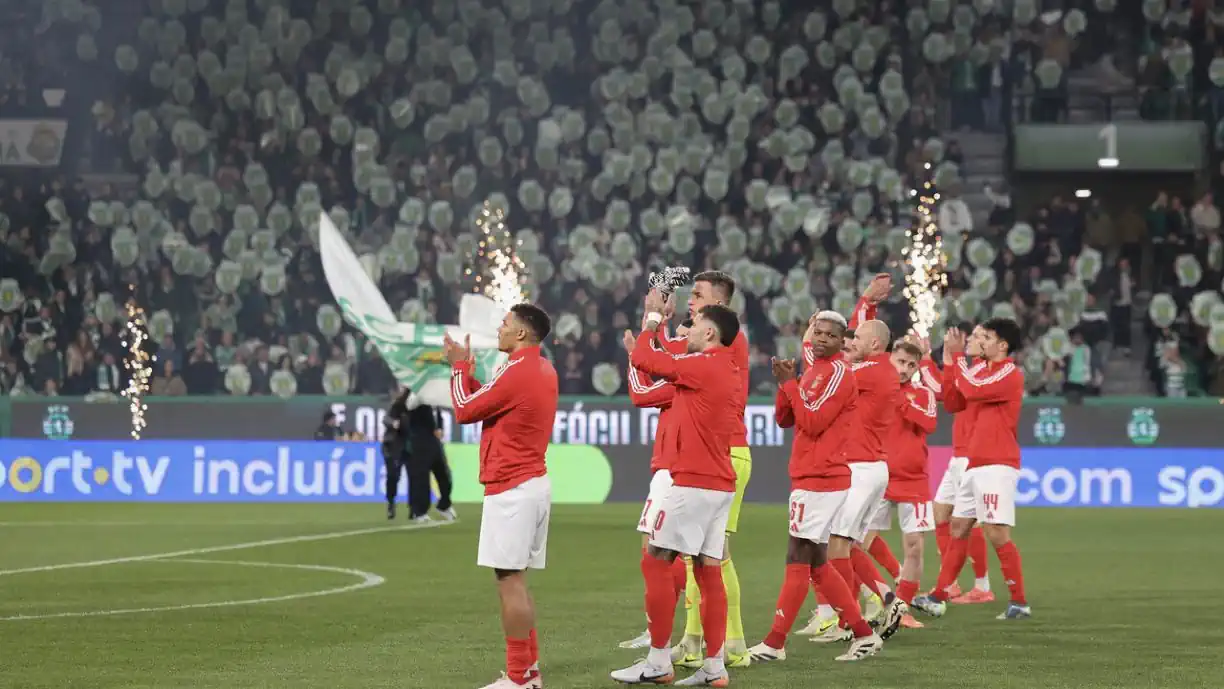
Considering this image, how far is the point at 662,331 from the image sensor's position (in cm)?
1012

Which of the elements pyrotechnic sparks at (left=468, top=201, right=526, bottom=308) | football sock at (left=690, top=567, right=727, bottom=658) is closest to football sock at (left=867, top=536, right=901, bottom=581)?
football sock at (left=690, top=567, right=727, bottom=658)

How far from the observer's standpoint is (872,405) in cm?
1159

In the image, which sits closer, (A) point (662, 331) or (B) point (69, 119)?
(A) point (662, 331)

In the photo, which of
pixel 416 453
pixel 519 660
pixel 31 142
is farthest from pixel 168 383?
pixel 519 660

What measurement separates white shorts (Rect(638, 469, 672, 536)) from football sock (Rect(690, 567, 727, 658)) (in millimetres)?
395

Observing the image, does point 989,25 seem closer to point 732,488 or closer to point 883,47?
point 883,47

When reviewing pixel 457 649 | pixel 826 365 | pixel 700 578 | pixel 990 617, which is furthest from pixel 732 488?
pixel 990 617

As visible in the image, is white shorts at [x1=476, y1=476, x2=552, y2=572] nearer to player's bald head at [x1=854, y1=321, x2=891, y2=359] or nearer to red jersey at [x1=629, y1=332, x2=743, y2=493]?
red jersey at [x1=629, y1=332, x2=743, y2=493]

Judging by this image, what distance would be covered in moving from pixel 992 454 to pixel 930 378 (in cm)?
75

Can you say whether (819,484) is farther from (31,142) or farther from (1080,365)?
(31,142)

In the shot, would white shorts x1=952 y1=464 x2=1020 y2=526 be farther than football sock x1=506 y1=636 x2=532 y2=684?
Yes

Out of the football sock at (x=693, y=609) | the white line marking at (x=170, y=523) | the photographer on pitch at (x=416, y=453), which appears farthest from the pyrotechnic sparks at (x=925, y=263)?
the football sock at (x=693, y=609)

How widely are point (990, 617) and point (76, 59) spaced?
31213 millimetres

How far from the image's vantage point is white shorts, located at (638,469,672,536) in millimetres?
9711
